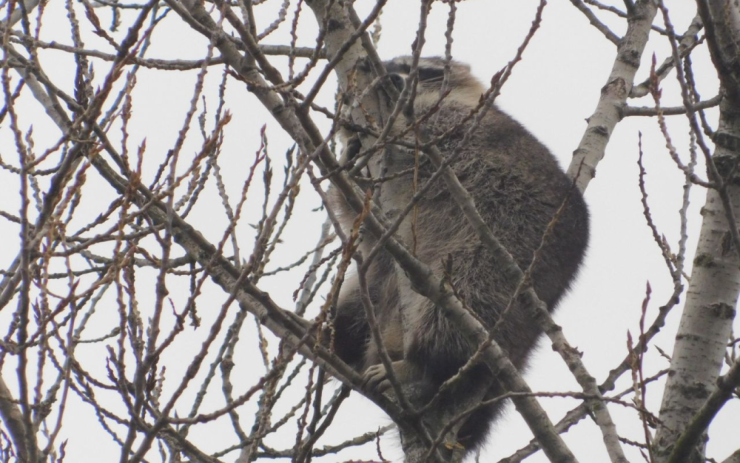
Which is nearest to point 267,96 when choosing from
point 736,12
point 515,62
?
point 515,62

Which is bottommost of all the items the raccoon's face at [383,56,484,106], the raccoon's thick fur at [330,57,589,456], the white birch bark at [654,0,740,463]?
the white birch bark at [654,0,740,463]

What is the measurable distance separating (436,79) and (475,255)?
2232 millimetres

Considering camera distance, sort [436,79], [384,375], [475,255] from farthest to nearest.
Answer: [436,79], [475,255], [384,375]

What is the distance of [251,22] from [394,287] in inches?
85.8

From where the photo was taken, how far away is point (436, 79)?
20.2 ft

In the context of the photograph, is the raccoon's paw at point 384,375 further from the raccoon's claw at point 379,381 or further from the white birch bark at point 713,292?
the white birch bark at point 713,292

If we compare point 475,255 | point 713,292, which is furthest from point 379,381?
point 713,292

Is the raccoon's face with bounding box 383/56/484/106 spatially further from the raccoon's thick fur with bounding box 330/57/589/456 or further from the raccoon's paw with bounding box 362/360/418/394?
the raccoon's paw with bounding box 362/360/418/394

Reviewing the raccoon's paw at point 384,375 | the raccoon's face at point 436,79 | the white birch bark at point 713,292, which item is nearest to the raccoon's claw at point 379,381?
the raccoon's paw at point 384,375

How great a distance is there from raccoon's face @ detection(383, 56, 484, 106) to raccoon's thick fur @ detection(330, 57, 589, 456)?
23.0 inches

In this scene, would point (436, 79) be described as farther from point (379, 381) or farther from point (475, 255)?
point (379, 381)

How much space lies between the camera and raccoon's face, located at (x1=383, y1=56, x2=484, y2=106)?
19.3 feet

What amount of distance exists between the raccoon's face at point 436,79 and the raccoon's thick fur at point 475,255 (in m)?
0.58

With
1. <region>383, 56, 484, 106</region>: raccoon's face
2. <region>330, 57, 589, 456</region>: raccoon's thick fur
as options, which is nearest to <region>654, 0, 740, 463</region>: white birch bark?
<region>330, 57, 589, 456</region>: raccoon's thick fur
